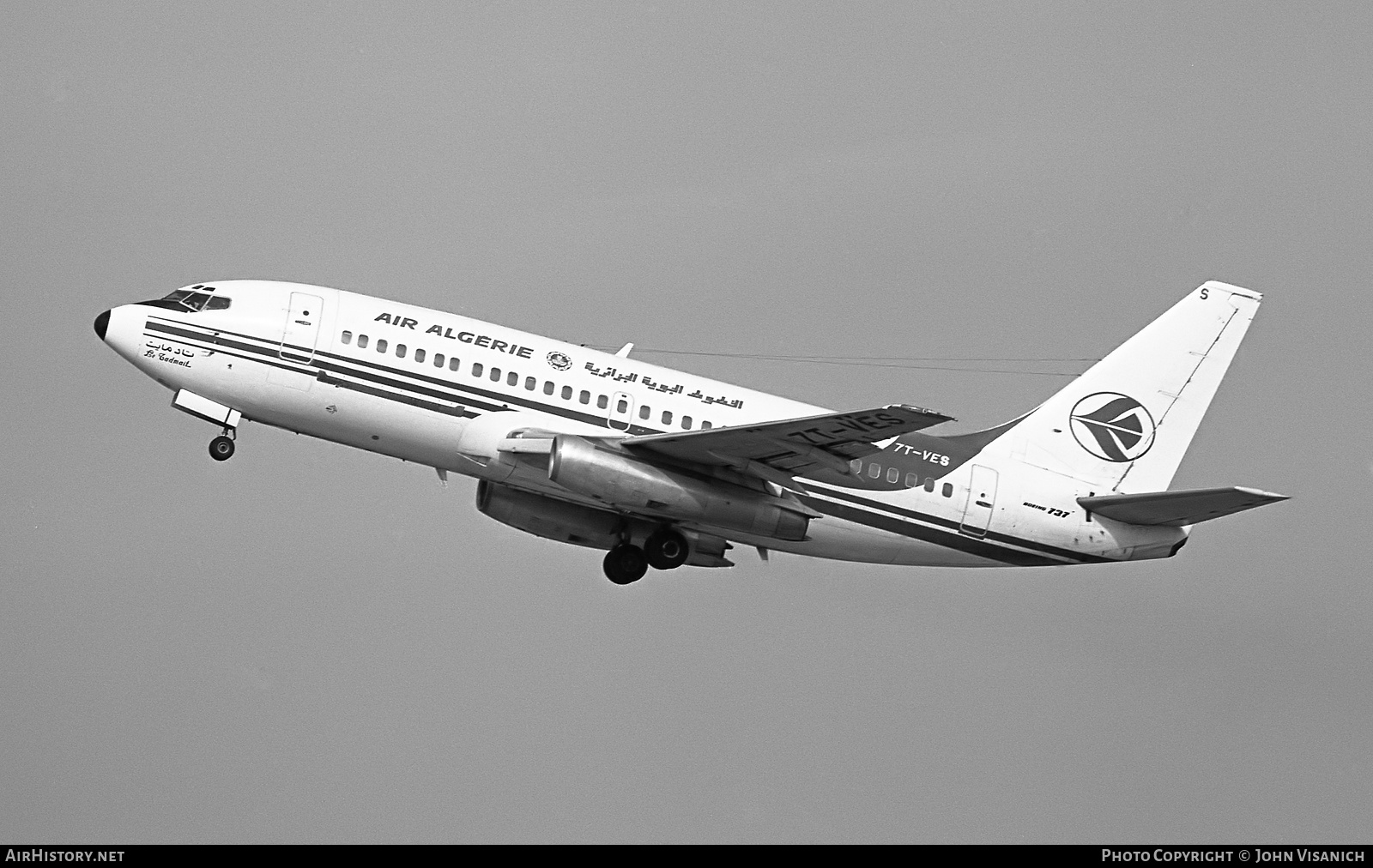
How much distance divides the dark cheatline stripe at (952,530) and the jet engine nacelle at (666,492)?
40.0 inches

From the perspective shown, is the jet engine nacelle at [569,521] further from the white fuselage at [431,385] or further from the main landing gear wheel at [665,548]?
the white fuselage at [431,385]

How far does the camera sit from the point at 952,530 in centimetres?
4403

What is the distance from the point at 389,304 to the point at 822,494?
11.2m

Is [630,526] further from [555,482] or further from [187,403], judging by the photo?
[187,403]

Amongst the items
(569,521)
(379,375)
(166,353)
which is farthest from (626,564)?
(166,353)

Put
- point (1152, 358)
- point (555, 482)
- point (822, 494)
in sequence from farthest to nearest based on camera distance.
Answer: point (1152, 358)
point (822, 494)
point (555, 482)

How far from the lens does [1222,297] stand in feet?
154

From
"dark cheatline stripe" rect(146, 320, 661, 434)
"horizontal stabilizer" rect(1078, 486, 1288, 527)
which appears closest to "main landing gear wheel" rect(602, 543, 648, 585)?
"dark cheatline stripe" rect(146, 320, 661, 434)

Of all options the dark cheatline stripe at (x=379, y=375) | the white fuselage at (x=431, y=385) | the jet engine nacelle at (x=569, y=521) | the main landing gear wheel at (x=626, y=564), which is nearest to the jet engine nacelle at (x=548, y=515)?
the jet engine nacelle at (x=569, y=521)

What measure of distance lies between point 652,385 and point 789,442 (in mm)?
4095

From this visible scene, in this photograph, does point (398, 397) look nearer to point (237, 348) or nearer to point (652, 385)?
point (237, 348)

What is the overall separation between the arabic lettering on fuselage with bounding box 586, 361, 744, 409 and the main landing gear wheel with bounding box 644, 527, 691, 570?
3561 mm

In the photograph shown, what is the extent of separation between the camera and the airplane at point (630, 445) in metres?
41.1

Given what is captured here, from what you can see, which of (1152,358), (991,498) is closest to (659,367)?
(991,498)
